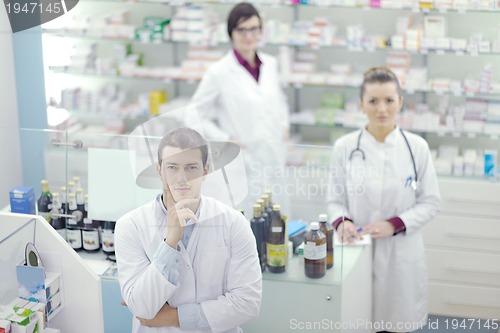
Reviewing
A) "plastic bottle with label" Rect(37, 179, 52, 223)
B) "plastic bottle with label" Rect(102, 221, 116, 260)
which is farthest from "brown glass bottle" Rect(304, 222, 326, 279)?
"plastic bottle with label" Rect(37, 179, 52, 223)

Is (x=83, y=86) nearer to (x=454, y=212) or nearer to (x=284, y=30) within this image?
(x=284, y=30)

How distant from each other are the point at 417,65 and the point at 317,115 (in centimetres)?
86

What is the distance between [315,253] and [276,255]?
0.61ft

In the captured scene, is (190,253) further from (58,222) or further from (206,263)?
(58,222)

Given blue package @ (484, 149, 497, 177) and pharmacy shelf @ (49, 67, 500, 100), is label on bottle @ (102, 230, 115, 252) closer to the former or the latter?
pharmacy shelf @ (49, 67, 500, 100)

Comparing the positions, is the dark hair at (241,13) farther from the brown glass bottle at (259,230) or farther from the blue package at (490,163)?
the brown glass bottle at (259,230)

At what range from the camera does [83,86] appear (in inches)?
285

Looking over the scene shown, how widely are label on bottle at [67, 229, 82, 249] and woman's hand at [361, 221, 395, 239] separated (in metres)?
1.45

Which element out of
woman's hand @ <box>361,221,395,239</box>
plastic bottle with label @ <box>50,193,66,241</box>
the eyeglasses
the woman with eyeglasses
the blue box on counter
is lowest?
woman's hand @ <box>361,221,395,239</box>

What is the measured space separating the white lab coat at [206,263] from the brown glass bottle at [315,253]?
490 mm

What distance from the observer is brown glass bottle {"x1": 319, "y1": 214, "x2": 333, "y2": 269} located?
12.8ft

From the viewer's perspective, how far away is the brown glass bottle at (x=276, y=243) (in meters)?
3.83

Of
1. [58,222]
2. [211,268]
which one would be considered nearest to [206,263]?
[211,268]

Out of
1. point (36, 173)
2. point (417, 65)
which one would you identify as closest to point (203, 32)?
point (417, 65)
